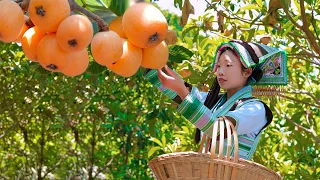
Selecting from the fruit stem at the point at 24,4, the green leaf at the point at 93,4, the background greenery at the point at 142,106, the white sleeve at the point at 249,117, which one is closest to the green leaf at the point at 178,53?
the background greenery at the point at 142,106

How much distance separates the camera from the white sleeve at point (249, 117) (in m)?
1.69

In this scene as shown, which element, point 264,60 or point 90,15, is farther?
point 264,60

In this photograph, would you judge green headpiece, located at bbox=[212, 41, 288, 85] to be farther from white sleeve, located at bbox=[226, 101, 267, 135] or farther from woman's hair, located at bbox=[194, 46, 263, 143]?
white sleeve, located at bbox=[226, 101, 267, 135]

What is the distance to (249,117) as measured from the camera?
1.74 meters

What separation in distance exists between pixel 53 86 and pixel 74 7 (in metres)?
4.38

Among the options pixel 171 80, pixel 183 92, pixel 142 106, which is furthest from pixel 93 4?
pixel 142 106

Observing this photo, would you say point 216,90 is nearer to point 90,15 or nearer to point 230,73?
point 230,73

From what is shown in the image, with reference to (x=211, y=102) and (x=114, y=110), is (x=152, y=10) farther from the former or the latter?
(x=114, y=110)

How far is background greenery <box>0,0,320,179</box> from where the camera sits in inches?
101

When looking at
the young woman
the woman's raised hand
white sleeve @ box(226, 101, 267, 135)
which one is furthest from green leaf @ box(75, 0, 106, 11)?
white sleeve @ box(226, 101, 267, 135)

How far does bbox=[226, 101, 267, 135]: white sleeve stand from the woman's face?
0.38 feet

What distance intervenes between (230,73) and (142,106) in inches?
133

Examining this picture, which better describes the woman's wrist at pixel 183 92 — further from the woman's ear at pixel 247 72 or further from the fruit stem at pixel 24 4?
the fruit stem at pixel 24 4

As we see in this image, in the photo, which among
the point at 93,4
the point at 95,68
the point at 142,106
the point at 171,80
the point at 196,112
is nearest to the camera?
the point at 93,4
